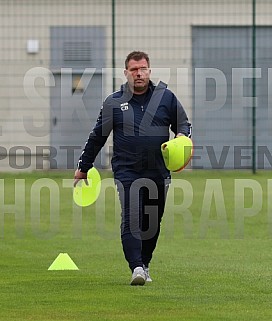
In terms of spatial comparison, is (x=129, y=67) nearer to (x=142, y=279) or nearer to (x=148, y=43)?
(x=142, y=279)

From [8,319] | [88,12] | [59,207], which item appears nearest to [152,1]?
[88,12]

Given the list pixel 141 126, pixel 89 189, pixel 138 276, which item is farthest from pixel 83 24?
pixel 138 276

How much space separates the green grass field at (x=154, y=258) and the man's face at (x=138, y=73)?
1.74m

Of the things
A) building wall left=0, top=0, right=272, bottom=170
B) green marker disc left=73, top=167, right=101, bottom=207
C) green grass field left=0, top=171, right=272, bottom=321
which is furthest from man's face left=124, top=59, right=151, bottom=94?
building wall left=0, top=0, right=272, bottom=170

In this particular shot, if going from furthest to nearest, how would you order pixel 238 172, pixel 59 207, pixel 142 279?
pixel 238 172 < pixel 59 207 < pixel 142 279

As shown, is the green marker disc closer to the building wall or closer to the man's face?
the man's face

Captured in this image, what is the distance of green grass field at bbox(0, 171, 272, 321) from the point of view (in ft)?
27.5

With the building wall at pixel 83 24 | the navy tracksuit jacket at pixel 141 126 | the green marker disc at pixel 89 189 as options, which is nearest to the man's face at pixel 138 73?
the navy tracksuit jacket at pixel 141 126

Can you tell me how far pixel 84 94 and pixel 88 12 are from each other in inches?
80.8

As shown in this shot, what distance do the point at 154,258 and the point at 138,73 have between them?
3.05 m

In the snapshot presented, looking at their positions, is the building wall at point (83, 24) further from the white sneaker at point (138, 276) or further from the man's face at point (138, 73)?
the white sneaker at point (138, 276)

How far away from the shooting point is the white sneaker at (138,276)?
952 cm

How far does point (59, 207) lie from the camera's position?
58.1 ft

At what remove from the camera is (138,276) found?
951 cm
